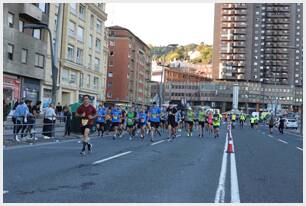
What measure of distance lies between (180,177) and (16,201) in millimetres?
3505

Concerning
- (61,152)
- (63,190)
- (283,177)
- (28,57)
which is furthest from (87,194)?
(28,57)

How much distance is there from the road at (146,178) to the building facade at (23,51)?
2187cm

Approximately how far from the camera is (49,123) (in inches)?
750

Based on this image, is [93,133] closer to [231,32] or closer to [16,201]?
[16,201]

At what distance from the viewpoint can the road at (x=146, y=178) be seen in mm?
6820

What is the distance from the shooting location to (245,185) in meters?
8.06

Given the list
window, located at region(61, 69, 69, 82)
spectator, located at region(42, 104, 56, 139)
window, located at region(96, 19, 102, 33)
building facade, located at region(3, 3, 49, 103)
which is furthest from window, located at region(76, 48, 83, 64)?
spectator, located at region(42, 104, 56, 139)

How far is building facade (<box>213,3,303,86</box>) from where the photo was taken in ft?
408

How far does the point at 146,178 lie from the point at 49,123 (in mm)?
11313

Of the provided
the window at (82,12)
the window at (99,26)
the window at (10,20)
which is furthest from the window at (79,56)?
the window at (10,20)

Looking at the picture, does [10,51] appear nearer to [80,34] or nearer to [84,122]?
[80,34]

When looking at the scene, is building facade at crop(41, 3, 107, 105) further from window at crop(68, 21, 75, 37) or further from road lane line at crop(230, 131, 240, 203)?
road lane line at crop(230, 131, 240, 203)

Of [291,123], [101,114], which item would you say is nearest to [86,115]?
[101,114]

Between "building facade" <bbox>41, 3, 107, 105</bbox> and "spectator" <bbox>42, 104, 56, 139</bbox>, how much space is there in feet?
70.6
